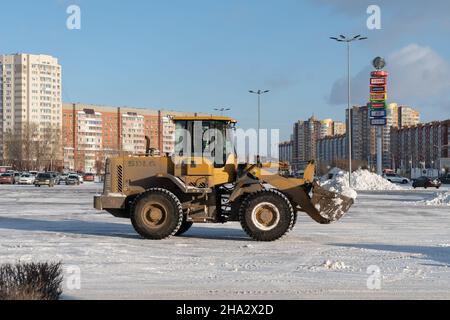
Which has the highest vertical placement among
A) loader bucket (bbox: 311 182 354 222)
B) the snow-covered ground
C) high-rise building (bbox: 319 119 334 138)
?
high-rise building (bbox: 319 119 334 138)

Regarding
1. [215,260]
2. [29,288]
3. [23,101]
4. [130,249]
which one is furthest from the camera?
[23,101]

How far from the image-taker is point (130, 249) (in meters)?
15.0

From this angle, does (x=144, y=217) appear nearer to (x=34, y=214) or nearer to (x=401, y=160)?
(x=34, y=214)

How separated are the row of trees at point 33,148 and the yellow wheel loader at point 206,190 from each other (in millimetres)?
123392

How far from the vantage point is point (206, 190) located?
55.6 ft

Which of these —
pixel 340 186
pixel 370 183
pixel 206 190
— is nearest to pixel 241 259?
pixel 206 190

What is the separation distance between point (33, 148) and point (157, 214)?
434ft

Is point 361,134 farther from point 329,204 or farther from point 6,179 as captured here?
point 329,204

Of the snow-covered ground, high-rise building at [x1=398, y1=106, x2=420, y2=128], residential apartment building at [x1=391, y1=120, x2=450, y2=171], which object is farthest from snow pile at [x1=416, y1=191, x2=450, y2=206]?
high-rise building at [x1=398, y1=106, x2=420, y2=128]

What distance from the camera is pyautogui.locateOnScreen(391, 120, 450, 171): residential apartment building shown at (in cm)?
15188

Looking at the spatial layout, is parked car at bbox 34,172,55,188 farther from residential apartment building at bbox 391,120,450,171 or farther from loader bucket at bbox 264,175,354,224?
residential apartment building at bbox 391,120,450,171

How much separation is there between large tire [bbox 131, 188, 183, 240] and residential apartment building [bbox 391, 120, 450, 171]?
136333 millimetres
